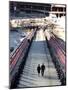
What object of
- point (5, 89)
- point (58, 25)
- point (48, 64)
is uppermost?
point (58, 25)

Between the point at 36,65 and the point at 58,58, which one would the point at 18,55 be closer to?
the point at 36,65

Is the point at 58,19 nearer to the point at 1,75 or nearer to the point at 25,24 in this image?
the point at 25,24

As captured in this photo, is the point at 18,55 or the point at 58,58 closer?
the point at 18,55

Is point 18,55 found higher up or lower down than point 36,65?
higher up

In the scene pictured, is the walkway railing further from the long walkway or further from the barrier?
the barrier

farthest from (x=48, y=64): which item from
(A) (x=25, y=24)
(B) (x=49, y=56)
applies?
(A) (x=25, y=24)

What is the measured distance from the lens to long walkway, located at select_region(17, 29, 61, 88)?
104 inches

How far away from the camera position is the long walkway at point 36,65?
8.65 ft

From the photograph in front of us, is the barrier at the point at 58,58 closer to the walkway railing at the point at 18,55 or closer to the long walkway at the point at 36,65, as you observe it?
the long walkway at the point at 36,65

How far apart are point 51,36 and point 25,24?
1.09ft

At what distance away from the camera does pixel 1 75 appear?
254cm

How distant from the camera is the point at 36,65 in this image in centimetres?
269

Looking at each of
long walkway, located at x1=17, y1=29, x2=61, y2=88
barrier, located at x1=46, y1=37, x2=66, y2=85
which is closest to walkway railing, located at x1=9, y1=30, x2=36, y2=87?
long walkway, located at x1=17, y1=29, x2=61, y2=88

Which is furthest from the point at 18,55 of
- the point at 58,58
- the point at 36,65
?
the point at 58,58
